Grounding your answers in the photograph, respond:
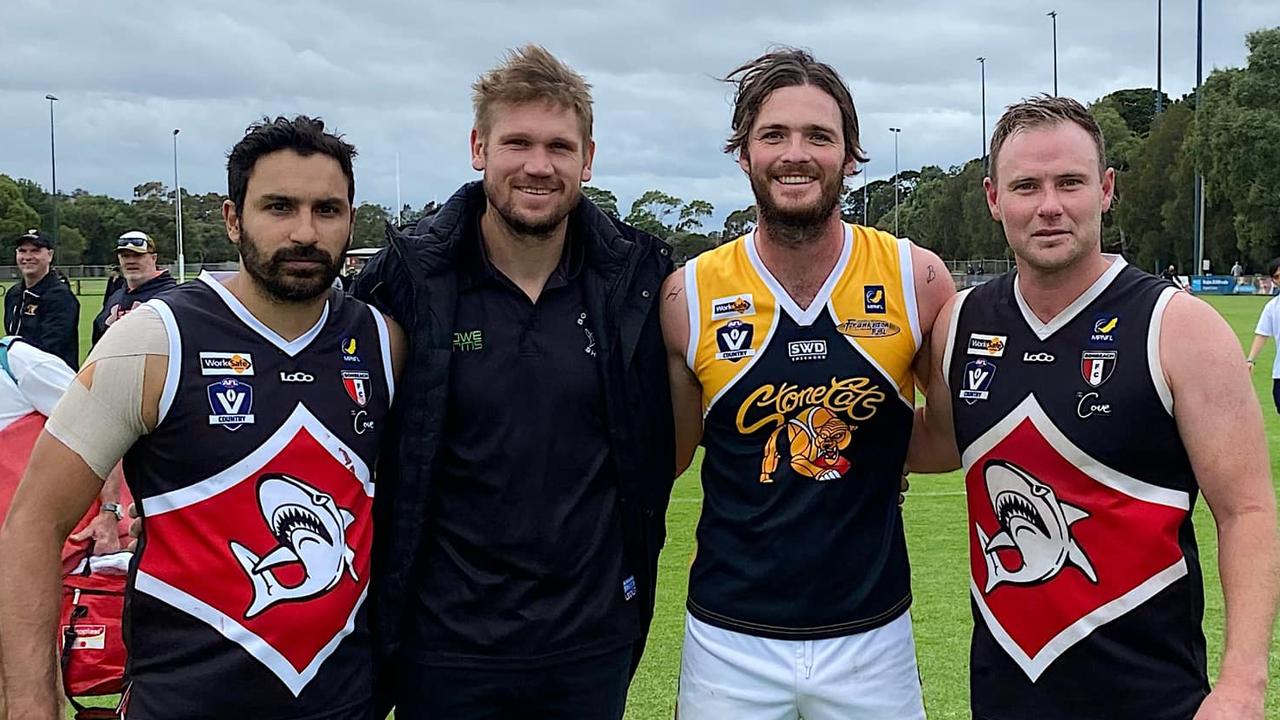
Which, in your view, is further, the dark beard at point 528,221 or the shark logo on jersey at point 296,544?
the dark beard at point 528,221

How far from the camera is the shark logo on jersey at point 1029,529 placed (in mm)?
2785

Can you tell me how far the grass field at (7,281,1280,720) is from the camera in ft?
16.7

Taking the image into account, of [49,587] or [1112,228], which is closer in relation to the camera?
[49,587]

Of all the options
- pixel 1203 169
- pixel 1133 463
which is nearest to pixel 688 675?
pixel 1133 463

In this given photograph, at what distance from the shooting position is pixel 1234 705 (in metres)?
2.51

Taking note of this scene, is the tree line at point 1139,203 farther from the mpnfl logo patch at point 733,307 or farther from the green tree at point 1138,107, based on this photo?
the mpnfl logo patch at point 733,307

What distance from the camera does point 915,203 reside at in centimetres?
9831

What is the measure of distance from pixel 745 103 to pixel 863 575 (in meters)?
1.51

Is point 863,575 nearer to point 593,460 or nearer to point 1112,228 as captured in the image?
point 593,460

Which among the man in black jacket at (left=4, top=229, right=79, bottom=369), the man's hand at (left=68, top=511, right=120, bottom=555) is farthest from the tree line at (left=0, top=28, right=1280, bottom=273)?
the man's hand at (left=68, top=511, right=120, bottom=555)

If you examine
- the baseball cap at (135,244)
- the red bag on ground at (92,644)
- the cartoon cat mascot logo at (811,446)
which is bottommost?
the red bag on ground at (92,644)

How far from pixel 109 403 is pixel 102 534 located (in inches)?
77.8

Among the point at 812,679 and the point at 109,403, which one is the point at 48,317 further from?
the point at 812,679

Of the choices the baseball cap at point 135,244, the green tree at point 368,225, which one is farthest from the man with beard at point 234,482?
the green tree at point 368,225
